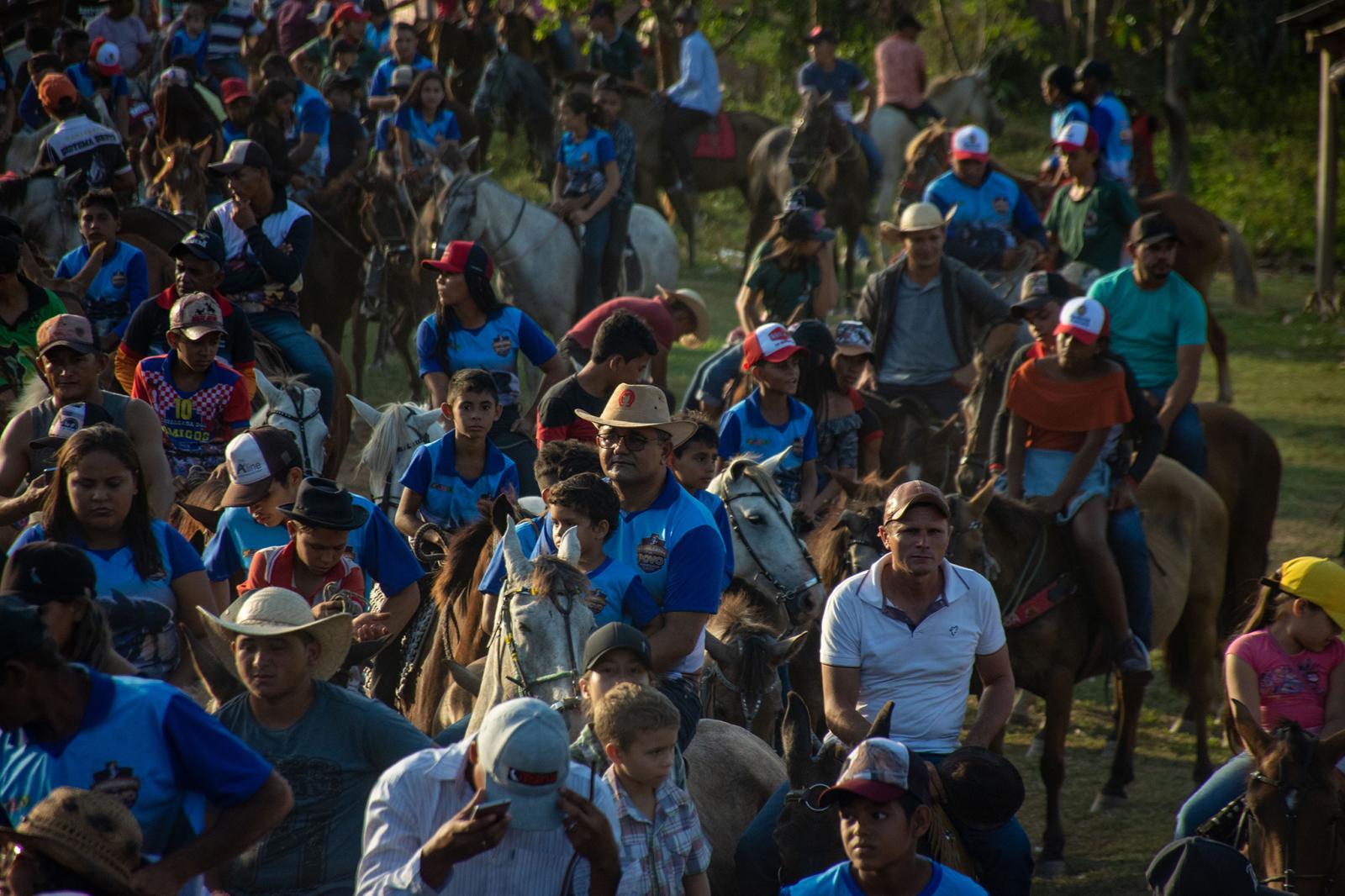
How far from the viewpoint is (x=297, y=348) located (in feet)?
33.8

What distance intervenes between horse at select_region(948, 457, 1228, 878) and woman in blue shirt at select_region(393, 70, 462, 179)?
29.1 feet

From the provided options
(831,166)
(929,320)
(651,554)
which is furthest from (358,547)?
(831,166)

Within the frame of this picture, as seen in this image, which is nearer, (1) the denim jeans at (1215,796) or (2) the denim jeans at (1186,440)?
(1) the denim jeans at (1215,796)

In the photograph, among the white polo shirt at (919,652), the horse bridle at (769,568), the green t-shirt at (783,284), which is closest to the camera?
the white polo shirt at (919,652)

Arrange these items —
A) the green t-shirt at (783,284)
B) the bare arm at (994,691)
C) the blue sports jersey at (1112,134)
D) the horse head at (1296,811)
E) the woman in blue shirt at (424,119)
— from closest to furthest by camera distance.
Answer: the horse head at (1296,811), the bare arm at (994,691), the green t-shirt at (783,284), the blue sports jersey at (1112,134), the woman in blue shirt at (424,119)

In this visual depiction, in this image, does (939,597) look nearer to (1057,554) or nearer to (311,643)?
(311,643)

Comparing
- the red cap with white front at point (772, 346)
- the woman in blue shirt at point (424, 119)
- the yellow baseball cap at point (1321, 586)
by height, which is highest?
the woman in blue shirt at point (424, 119)

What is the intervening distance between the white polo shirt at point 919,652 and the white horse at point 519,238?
8.80 metres

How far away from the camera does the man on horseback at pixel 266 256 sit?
10.1 meters

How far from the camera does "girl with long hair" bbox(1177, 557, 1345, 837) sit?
585 centimetres

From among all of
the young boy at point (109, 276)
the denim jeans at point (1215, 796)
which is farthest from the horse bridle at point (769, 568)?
the young boy at point (109, 276)

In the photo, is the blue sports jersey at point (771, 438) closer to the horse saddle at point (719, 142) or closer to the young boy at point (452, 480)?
the young boy at point (452, 480)

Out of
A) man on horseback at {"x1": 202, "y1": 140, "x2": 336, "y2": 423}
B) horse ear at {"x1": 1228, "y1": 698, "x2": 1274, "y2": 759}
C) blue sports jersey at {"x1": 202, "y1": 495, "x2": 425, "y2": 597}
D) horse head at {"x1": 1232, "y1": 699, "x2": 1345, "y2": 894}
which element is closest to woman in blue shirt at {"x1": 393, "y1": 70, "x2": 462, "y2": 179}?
man on horseback at {"x1": 202, "y1": 140, "x2": 336, "y2": 423}

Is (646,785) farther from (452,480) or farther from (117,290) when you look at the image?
(117,290)
